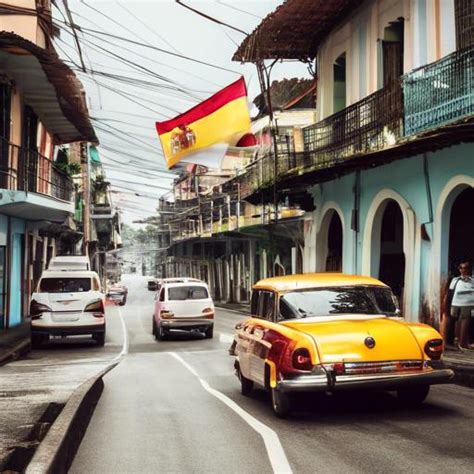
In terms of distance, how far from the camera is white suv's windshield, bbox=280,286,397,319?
28.8ft

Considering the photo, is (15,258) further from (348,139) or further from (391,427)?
(391,427)

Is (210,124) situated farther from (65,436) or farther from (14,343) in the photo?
(65,436)

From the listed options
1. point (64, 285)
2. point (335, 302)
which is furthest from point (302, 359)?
point (64, 285)

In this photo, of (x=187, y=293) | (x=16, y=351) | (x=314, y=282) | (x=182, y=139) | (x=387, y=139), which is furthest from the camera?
(x=187, y=293)

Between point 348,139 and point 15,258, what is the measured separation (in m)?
12.4

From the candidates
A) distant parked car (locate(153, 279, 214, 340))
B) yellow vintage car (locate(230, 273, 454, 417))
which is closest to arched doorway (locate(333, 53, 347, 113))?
distant parked car (locate(153, 279, 214, 340))

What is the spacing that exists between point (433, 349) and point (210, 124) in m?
11.7

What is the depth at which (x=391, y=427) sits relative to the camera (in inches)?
286

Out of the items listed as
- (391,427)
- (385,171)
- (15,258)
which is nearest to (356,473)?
(391,427)

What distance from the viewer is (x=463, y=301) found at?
13.3m

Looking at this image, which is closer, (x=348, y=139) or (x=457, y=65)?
(x=457, y=65)

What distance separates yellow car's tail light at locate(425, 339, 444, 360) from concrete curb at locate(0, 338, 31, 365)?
10109 mm

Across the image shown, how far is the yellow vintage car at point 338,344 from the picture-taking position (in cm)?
751

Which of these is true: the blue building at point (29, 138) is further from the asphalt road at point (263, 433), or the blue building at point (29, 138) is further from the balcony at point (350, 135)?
the asphalt road at point (263, 433)
